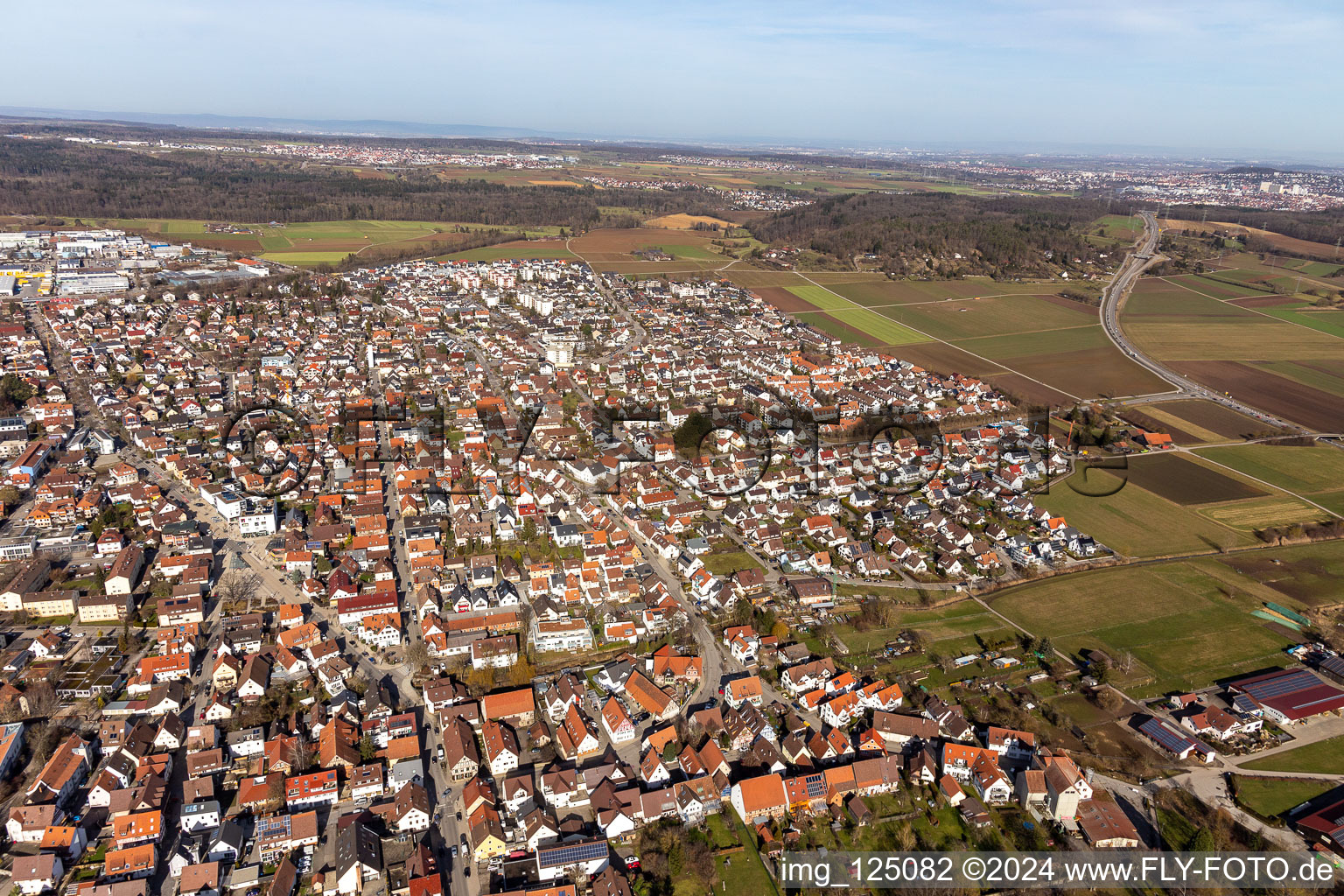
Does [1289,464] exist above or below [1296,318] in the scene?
below

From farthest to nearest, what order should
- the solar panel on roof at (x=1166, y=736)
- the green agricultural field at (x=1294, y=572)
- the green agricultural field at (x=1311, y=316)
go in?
the green agricultural field at (x=1311, y=316)
the green agricultural field at (x=1294, y=572)
the solar panel on roof at (x=1166, y=736)

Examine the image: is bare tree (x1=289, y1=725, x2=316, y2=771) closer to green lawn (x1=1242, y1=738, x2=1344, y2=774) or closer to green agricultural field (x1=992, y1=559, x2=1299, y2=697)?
green agricultural field (x1=992, y1=559, x2=1299, y2=697)

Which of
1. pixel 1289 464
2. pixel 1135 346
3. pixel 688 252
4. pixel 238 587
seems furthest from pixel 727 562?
pixel 688 252

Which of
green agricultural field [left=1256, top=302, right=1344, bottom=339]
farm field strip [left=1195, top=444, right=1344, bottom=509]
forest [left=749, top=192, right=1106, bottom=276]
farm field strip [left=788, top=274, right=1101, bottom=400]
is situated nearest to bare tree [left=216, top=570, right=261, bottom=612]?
farm field strip [left=1195, top=444, right=1344, bottom=509]

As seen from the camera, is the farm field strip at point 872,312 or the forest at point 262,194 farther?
the forest at point 262,194

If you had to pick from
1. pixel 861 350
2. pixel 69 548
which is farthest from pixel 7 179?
pixel 861 350

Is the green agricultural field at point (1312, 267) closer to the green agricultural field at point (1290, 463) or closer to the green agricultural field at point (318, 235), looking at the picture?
the green agricultural field at point (1290, 463)

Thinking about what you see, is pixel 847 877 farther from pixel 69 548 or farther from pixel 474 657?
pixel 69 548

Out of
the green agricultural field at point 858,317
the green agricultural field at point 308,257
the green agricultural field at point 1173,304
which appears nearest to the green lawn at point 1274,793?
the green agricultural field at point 858,317

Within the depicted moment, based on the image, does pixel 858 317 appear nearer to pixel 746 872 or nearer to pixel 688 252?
pixel 688 252
